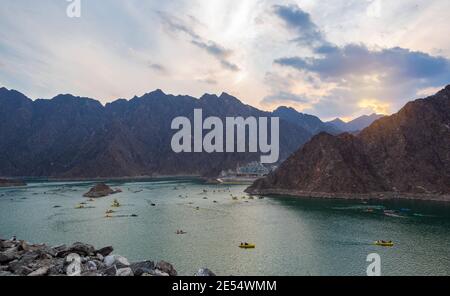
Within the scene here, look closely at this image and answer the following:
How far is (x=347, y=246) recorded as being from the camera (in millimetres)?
78875

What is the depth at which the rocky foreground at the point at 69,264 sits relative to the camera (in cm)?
2572

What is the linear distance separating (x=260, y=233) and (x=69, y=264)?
237 feet

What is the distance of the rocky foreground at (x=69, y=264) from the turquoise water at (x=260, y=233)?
94.7ft

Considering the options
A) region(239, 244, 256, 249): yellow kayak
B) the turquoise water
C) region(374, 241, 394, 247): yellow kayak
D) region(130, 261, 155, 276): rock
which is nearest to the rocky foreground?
region(130, 261, 155, 276): rock

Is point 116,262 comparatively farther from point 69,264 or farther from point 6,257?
point 6,257

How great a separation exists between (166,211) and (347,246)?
7557 centimetres

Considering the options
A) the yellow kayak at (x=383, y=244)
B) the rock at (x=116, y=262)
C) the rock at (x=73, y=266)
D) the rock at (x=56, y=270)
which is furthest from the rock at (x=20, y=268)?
the yellow kayak at (x=383, y=244)

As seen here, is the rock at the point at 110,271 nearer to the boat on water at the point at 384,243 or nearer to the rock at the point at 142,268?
the rock at the point at 142,268

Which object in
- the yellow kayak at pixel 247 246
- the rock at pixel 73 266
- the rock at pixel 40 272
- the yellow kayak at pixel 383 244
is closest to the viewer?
the rock at pixel 40 272

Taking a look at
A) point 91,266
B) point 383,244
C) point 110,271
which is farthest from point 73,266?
point 383,244

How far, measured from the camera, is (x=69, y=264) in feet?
87.2
